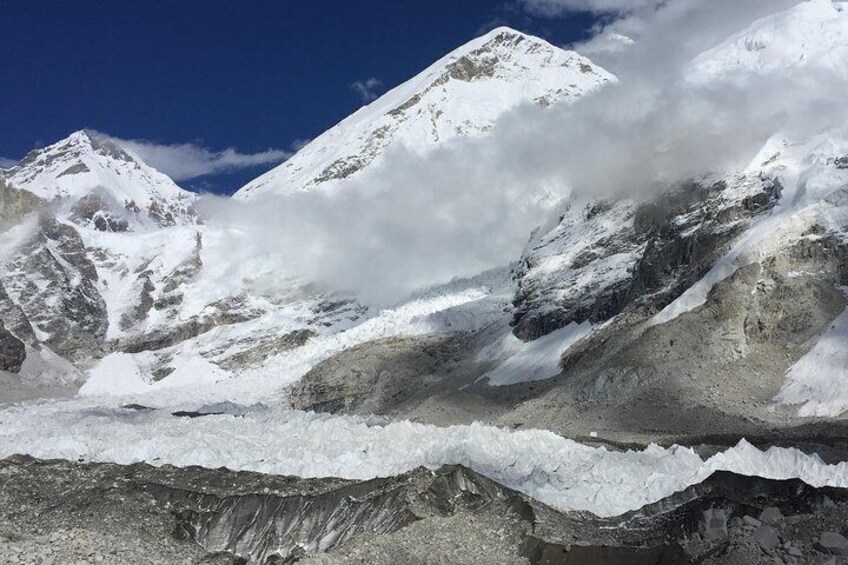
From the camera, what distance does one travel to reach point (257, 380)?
109 meters

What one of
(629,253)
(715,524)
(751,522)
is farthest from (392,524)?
(629,253)

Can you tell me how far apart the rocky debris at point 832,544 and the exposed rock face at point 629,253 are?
43772 mm

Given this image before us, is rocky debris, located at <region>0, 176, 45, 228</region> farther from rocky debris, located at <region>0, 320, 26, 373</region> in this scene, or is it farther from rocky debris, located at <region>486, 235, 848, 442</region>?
rocky debris, located at <region>486, 235, 848, 442</region>

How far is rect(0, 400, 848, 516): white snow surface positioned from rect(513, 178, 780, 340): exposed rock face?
116 feet

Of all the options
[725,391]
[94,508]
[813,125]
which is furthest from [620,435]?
[813,125]

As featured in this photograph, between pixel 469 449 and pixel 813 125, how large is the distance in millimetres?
59074

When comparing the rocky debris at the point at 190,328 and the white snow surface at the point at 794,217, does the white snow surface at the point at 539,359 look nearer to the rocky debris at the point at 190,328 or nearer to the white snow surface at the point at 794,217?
the white snow surface at the point at 794,217

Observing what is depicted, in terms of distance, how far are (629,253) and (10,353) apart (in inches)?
3294

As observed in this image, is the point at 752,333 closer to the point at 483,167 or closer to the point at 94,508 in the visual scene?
the point at 94,508

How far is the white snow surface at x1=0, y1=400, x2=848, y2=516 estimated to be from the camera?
75.1 ft

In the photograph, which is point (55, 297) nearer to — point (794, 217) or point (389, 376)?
point (389, 376)

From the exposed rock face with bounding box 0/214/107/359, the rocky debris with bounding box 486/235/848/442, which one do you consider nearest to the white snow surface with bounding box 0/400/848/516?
the rocky debris with bounding box 486/235/848/442

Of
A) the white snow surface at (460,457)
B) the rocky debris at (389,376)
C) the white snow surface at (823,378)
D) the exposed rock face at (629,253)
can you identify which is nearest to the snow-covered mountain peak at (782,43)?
the exposed rock face at (629,253)

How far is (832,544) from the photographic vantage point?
1680 centimetres
